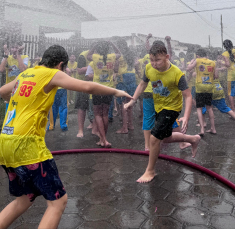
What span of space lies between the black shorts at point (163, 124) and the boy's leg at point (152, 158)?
0.22ft

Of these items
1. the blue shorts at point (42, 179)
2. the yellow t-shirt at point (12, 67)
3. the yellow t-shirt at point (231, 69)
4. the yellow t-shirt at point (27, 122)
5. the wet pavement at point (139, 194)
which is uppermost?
the yellow t-shirt at point (231, 69)

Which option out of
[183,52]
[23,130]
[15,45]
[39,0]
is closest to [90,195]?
[23,130]

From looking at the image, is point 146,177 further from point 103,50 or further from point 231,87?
point 231,87

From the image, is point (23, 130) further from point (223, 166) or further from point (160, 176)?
point (223, 166)

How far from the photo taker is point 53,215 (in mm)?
1926

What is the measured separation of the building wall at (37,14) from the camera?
9.45 metres

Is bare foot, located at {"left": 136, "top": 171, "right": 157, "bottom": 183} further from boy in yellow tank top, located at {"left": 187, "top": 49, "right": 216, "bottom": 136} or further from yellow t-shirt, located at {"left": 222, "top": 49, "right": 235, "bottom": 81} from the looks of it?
yellow t-shirt, located at {"left": 222, "top": 49, "right": 235, "bottom": 81}

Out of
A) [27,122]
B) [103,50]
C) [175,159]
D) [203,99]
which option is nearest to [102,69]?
[103,50]

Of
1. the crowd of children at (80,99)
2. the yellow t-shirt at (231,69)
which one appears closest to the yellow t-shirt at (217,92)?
the crowd of children at (80,99)

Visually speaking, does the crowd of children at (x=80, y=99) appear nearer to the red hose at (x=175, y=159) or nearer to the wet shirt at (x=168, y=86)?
the wet shirt at (x=168, y=86)

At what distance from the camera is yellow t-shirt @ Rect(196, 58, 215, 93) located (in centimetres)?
611

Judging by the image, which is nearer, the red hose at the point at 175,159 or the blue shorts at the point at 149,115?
the red hose at the point at 175,159

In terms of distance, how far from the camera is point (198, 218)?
104 inches

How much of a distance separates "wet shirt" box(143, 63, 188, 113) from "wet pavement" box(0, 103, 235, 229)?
0.97 metres
